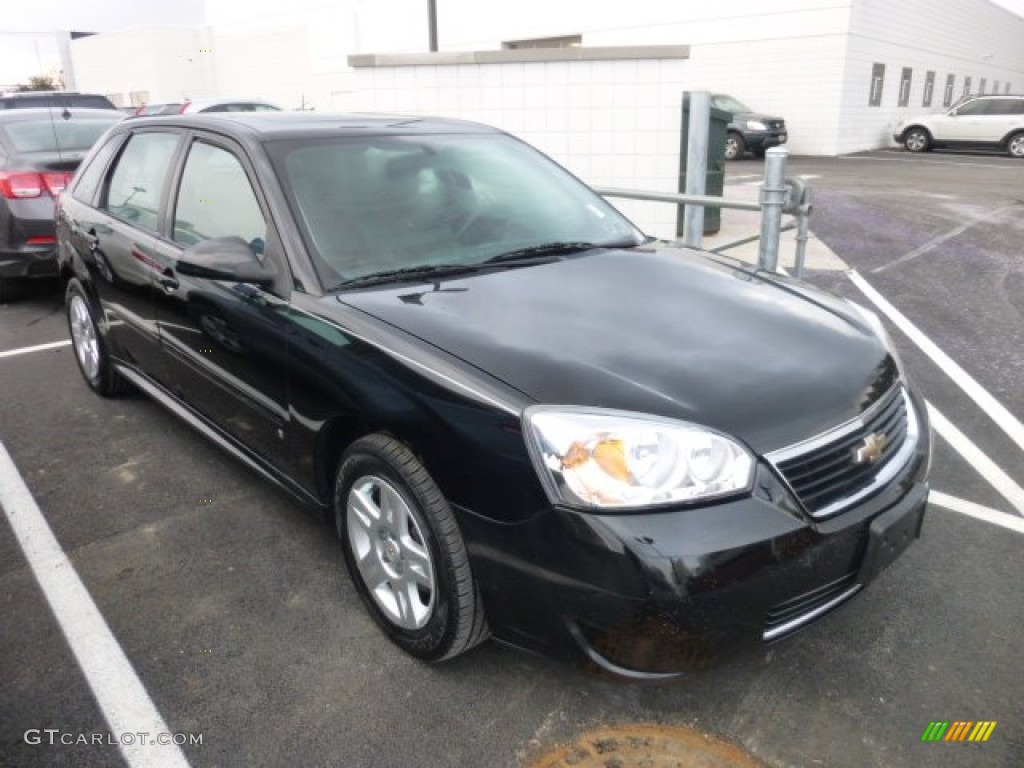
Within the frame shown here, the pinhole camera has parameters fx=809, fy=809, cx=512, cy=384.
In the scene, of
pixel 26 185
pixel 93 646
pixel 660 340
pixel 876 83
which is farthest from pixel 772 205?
pixel 876 83

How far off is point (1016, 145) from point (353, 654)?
24477 mm

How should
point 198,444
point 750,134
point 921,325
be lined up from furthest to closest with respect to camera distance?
1. point 750,134
2. point 921,325
3. point 198,444

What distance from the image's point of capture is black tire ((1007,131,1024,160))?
21250 millimetres

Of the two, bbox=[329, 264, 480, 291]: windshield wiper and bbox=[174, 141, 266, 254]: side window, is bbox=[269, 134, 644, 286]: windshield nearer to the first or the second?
bbox=[329, 264, 480, 291]: windshield wiper

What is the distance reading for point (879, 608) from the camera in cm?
271

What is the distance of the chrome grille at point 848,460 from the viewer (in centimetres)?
205

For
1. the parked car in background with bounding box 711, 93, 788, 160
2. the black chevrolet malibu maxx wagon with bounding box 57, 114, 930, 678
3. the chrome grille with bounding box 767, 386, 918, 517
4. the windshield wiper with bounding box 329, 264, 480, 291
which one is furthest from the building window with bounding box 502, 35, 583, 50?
the chrome grille with bounding box 767, 386, 918, 517

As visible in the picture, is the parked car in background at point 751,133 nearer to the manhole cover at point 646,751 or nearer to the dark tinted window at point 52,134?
the dark tinted window at point 52,134

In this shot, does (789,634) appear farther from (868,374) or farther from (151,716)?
(151,716)

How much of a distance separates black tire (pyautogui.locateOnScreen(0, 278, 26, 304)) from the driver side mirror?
5559 mm

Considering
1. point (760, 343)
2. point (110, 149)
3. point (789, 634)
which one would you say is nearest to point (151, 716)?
point (789, 634)

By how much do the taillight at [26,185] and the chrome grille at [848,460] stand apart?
614 centimetres

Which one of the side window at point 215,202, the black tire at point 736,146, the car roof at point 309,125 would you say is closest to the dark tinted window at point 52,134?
the car roof at point 309,125

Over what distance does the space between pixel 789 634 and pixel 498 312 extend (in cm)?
122
